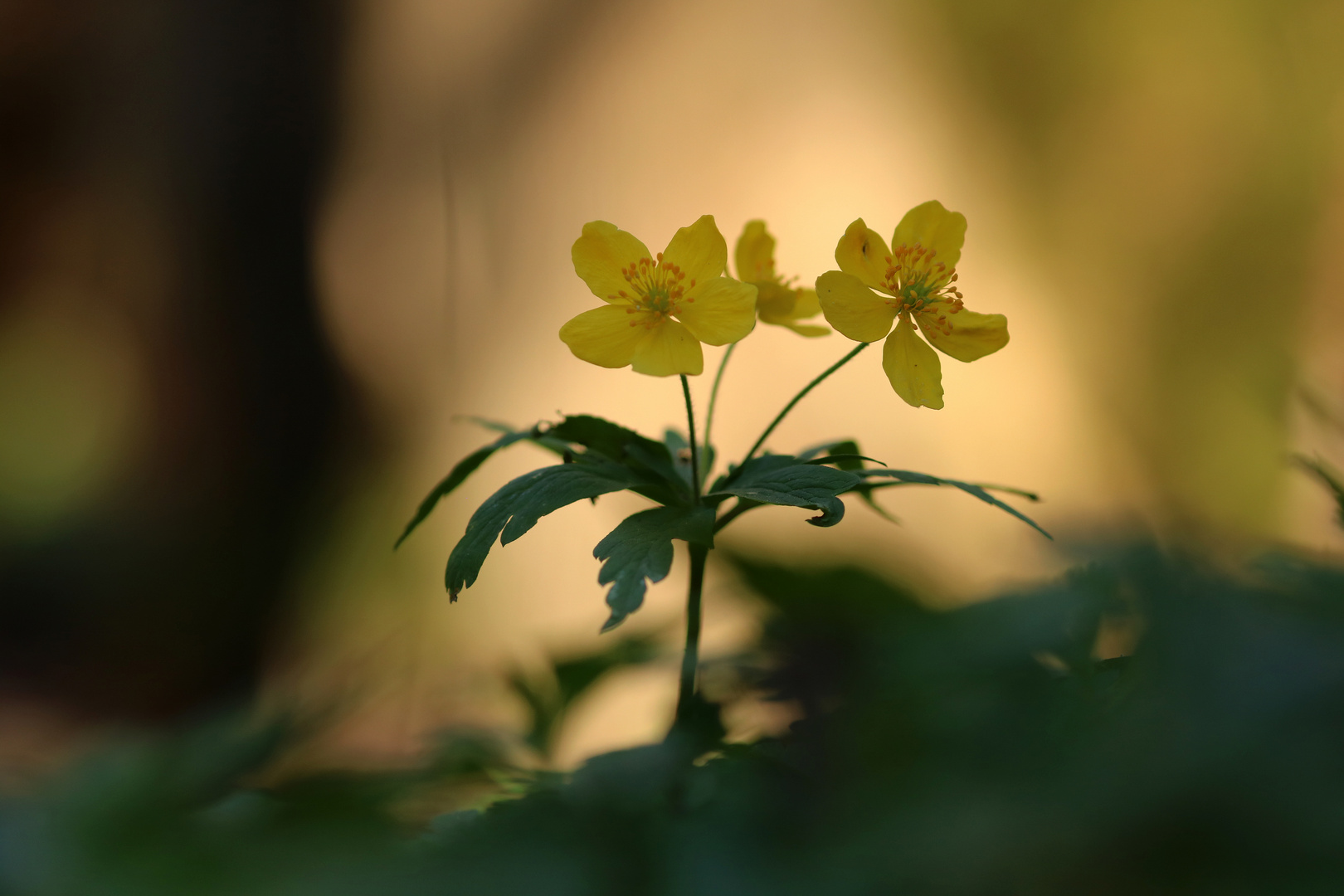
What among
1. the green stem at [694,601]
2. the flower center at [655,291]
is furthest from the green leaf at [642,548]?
the flower center at [655,291]

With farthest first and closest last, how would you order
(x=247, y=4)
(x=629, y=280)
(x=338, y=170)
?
(x=338, y=170) < (x=247, y=4) < (x=629, y=280)

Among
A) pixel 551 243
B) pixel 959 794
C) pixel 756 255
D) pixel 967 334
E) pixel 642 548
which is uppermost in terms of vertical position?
pixel 551 243

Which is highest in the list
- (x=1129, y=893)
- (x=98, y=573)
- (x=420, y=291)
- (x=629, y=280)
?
(x=420, y=291)

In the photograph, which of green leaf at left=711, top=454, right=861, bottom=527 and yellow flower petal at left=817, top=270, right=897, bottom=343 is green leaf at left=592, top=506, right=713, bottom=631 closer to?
green leaf at left=711, top=454, right=861, bottom=527

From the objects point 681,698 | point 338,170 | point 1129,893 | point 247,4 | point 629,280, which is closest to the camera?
point 1129,893

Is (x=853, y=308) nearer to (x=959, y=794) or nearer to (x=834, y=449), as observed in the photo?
(x=834, y=449)

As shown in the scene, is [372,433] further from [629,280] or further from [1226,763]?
[1226,763]

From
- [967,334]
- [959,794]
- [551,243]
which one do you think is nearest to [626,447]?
[967,334]

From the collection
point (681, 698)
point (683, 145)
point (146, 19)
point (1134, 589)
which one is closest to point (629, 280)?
point (681, 698)
